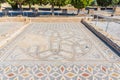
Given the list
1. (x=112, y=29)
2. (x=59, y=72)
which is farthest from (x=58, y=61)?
(x=112, y=29)

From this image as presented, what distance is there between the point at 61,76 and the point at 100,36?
538 centimetres

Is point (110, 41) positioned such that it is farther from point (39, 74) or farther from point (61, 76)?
point (39, 74)

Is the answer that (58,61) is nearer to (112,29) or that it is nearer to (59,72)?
(59,72)

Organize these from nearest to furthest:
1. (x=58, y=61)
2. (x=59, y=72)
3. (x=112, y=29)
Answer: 1. (x=59, y=72)
2. (x=58, y=61)
3. (x=112, y=29)

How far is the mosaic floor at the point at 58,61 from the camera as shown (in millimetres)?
4664

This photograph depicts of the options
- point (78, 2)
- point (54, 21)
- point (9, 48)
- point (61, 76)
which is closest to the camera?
point (61, 76)

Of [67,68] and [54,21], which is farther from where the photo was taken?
[54,21]

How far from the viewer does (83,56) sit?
6.16 meters

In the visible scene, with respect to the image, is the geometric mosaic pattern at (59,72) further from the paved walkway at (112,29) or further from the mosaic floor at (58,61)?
the paved walkway at (112,29)

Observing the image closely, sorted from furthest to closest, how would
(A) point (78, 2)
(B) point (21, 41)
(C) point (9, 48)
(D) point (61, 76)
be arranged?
(A) point (78, 2) → (B) point (21, 41) → (C) point (9, 48) → (D) point (61, 76)

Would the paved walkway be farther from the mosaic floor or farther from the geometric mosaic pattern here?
the geometric mosaic pattern

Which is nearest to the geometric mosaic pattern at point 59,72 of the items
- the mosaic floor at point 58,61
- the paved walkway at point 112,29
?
the mosaic floor at point 58,61

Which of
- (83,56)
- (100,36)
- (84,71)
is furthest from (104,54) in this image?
(100,36)

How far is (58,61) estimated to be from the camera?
5656 mm
